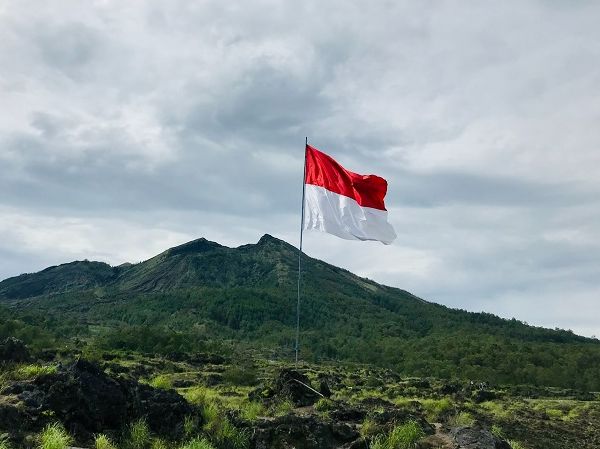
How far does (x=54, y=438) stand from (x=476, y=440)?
929cm

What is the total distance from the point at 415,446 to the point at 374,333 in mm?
186745

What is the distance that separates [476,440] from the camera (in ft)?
43.3

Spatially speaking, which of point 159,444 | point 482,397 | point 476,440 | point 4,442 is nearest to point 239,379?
point 482,397

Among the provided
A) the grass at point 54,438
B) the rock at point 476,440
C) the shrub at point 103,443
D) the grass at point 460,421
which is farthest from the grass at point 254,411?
the grass at point 460,421

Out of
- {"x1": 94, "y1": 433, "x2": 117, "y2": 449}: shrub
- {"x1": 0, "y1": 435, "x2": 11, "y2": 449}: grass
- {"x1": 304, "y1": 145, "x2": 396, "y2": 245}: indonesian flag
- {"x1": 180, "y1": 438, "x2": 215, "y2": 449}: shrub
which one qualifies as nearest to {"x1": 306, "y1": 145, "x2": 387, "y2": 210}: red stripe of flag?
{"x1": 304, "y1": 145, "x2": 396, "y2": 245}: indonesian flag

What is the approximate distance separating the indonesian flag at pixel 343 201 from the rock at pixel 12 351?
35.1 ft

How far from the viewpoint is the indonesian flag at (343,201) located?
1955cm

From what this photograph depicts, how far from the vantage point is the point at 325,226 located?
1917cm

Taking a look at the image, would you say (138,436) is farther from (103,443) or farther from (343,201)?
(343,201)

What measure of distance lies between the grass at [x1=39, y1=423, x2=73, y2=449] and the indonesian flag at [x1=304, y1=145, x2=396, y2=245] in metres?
10.4

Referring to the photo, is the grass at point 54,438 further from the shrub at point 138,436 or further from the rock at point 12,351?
the rock at point 12,351

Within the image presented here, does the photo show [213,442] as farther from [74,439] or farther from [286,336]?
[286,336]

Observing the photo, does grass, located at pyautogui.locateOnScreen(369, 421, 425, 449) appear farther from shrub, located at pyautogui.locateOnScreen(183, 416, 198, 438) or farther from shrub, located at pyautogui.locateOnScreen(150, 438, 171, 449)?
shrub, located at pyautogui.locateOnScreen(150, 438, 171, 449)

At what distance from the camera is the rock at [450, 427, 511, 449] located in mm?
12914
